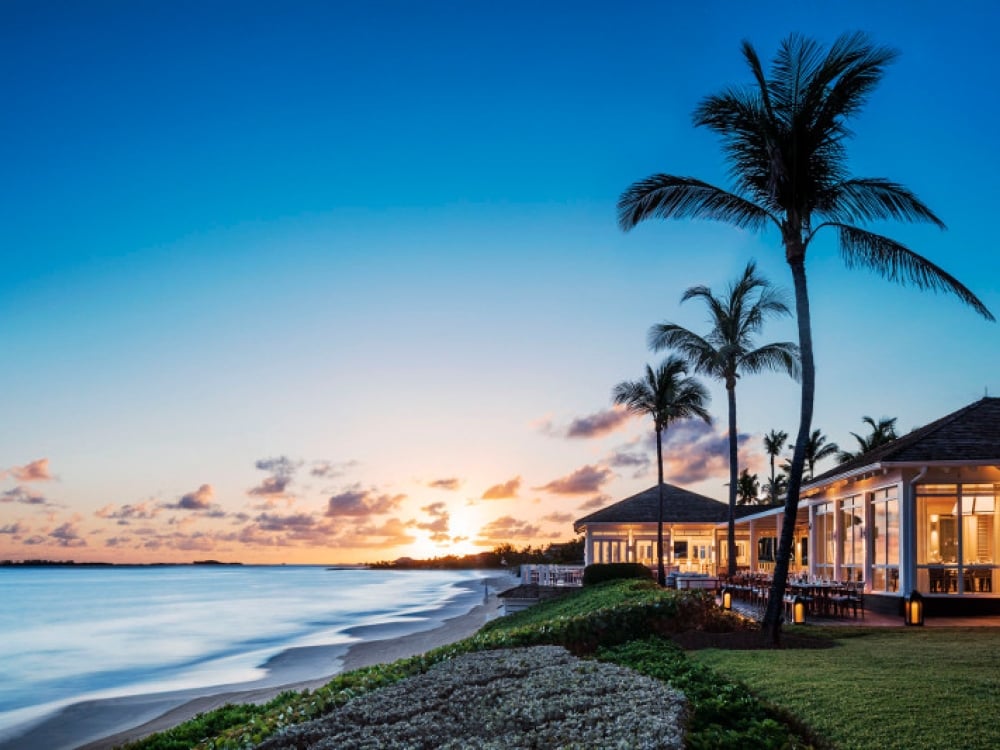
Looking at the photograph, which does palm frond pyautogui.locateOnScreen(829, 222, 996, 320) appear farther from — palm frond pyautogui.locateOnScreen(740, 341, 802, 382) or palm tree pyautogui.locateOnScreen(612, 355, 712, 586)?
palm tree pyautogui.locateOnScreen(612, 355, 712, 586)

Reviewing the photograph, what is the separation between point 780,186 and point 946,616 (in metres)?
9.32

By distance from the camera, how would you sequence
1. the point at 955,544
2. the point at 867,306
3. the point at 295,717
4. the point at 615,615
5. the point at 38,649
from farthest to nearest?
the point at 38,649
the point at 867,306
the point at 955,544
the point at 615,615
the point at 295,717

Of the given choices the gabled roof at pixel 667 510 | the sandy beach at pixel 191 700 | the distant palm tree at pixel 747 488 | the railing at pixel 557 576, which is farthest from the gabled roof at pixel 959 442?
the distant palm tree at pixel 747 488

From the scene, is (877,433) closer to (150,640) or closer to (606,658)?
(150,640)

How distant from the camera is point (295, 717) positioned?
7727 millimetres

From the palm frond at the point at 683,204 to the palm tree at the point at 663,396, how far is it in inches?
777

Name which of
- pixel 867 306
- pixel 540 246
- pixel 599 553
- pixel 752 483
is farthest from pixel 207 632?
pixel 752 483

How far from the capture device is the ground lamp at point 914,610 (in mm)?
15180

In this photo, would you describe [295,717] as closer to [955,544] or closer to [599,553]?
[955,544]

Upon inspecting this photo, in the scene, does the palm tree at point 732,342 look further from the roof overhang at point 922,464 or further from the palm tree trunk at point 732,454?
the roof overhang at point 922,464

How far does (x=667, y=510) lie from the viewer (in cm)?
3591

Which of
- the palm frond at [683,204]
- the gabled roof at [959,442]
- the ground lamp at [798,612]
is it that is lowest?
the ground lamp at [798,612]

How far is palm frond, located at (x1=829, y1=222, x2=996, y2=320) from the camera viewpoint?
1294cm

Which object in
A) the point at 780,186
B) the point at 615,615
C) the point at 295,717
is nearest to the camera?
Answer: the point at 295,717
